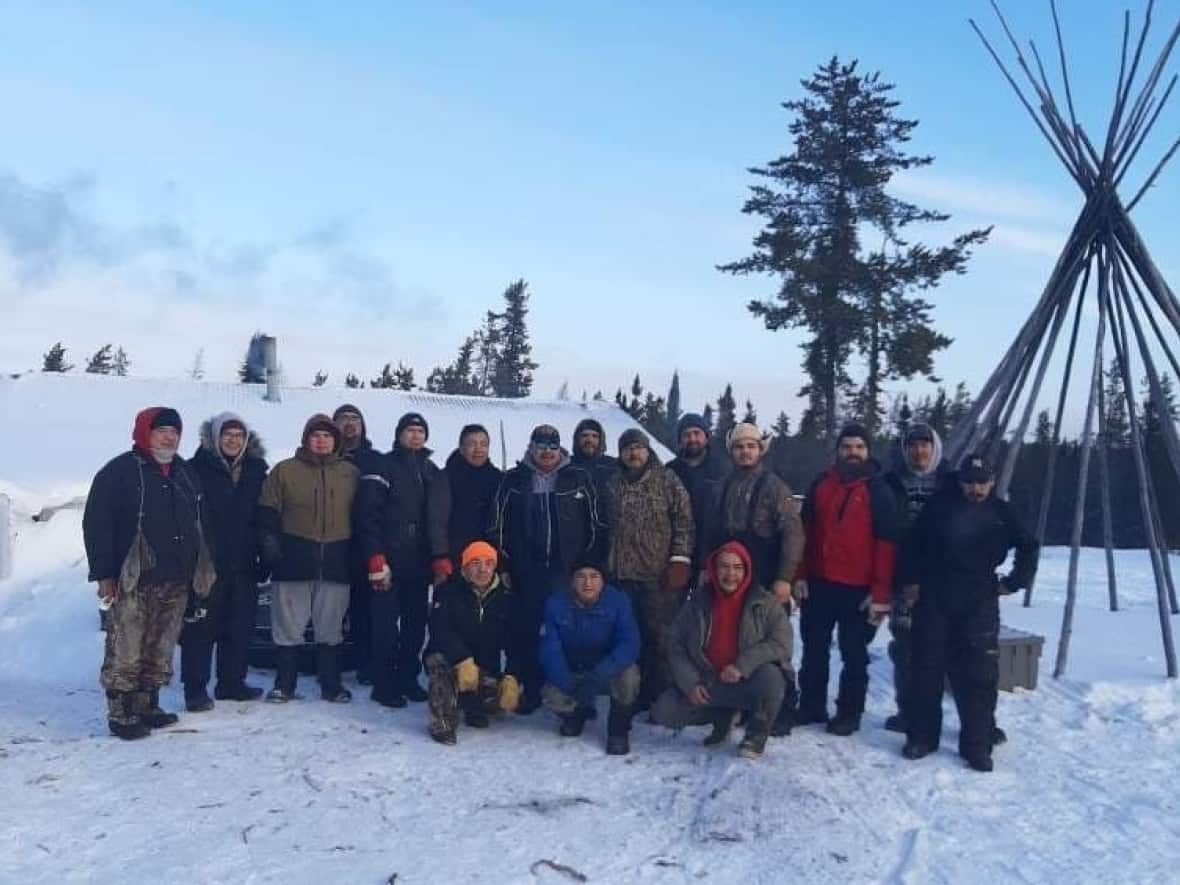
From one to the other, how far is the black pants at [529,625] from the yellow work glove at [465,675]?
49cm

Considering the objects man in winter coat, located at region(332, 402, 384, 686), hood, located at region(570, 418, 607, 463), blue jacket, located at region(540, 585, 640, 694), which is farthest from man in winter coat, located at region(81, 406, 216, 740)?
hood, located at region(570, 418, 607, 463)

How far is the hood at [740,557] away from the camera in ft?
16.2

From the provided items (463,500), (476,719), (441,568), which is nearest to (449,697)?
(476,719)

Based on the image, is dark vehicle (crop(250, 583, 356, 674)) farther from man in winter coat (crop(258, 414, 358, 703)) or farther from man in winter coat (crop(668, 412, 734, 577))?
man in winter coat (crop(668, 412, 734, 577))

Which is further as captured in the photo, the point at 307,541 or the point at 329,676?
the point at 329,676

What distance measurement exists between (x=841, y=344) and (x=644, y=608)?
56.8ft

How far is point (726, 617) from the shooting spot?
496 centimetres

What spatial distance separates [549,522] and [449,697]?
1118mm

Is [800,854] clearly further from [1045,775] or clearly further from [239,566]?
[239,566]

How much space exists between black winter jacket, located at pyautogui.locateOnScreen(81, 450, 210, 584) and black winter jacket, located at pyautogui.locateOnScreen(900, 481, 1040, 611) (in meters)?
3.88

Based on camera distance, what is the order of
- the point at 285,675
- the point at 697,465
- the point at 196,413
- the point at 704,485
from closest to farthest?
1. the point at 285,675
2. the point at 704,485
3. the point at 697,465
4. the point at 196,413

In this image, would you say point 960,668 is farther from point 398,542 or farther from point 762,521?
point 398,542

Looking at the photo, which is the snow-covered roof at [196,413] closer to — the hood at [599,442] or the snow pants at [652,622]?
the hood at [599,442]

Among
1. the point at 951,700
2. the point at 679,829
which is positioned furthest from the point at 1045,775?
the point at 679,829
